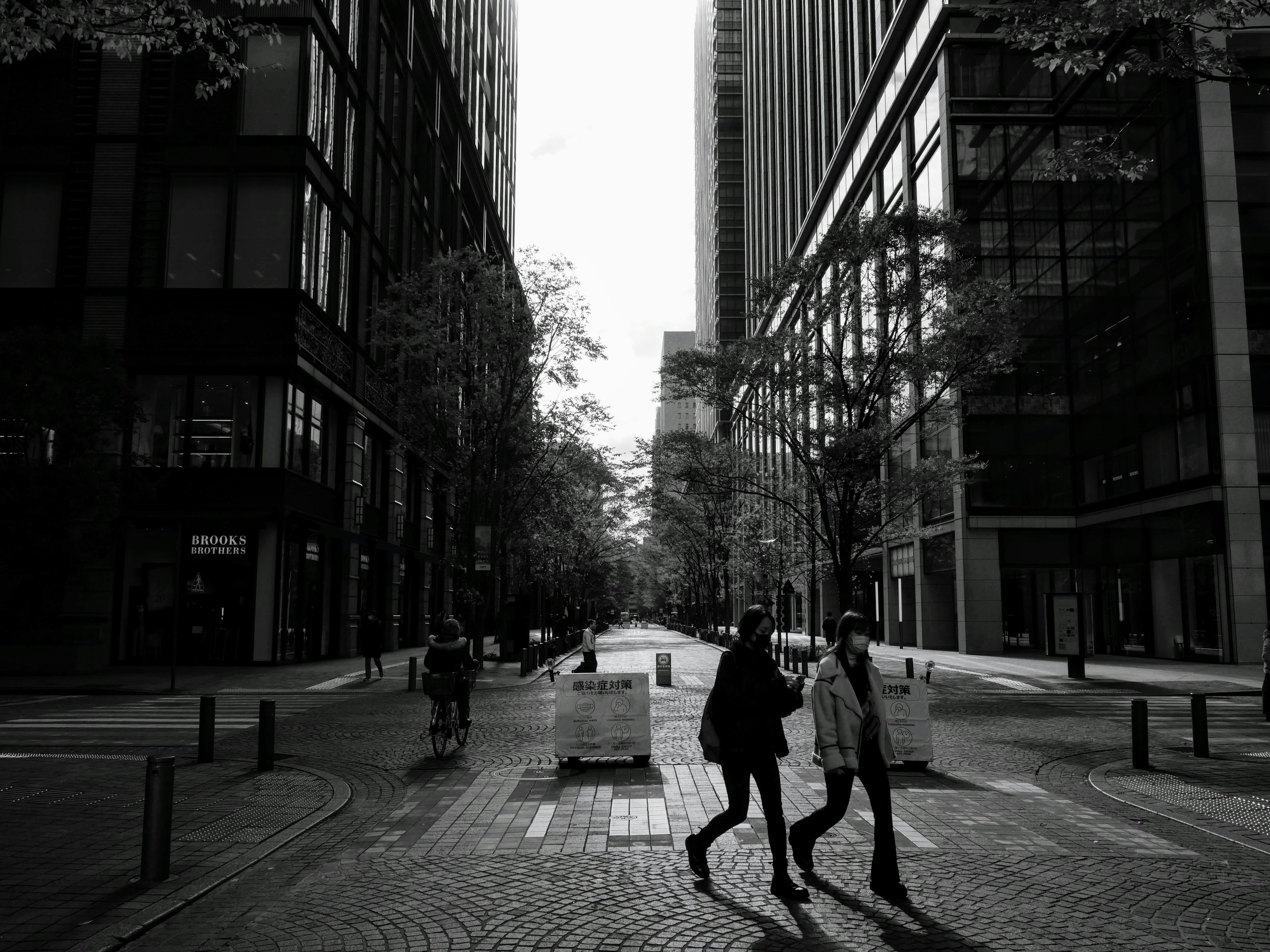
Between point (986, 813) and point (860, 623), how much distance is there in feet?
12.1

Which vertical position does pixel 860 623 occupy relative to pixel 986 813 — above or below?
above

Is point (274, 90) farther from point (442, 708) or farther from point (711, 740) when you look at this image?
point (711, 740)

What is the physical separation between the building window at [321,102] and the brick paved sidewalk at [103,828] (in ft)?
75.6

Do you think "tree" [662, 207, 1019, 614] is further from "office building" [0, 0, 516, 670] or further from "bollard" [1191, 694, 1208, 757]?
"bollard" [1191, 694, 1208, 757]

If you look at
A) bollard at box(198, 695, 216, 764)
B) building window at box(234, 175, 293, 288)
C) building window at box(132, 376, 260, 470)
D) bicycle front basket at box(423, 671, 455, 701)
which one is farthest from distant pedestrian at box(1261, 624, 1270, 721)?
building window at box(234, 175, 293, 288)

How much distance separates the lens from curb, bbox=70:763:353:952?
5641 mm

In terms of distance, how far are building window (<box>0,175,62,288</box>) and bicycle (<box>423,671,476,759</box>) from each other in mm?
→ 23627

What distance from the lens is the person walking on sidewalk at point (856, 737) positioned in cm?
653

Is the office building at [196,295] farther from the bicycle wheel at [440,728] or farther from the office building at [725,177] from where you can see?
the office building at [725,177]

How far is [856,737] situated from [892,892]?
931mm

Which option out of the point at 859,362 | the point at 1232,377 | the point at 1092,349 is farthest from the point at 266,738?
the point at 1092,349

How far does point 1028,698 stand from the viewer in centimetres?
2133

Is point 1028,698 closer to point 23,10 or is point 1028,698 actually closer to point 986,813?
point 986,813

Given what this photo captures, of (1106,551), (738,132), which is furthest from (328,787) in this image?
(738,132)
